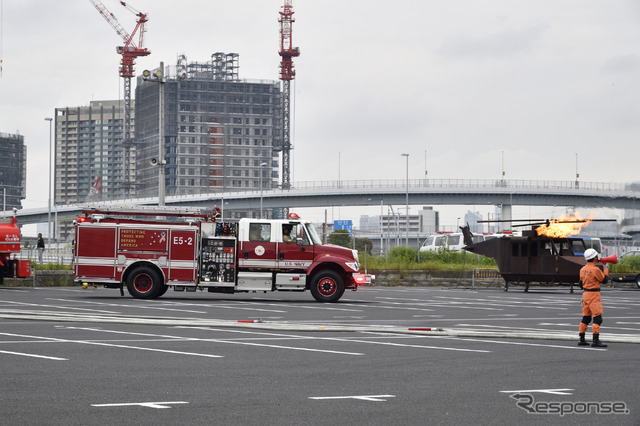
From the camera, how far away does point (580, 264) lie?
119ft

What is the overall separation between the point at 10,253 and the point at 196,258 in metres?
10.8

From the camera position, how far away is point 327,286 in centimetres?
2780

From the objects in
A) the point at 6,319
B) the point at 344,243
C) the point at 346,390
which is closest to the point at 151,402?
the point at 346,390

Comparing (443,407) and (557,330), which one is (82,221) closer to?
(557,330)

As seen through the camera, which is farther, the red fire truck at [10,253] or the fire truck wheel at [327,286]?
the red fire truck at [10,253]

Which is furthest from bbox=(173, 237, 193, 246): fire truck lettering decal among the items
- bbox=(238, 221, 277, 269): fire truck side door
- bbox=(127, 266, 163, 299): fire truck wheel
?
bbox=(238, 221, 277, 269): fire truck side door

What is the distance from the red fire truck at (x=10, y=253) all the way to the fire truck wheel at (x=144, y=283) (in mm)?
8888

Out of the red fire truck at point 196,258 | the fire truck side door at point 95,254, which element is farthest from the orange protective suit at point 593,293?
the fire truck side door at point 95,254

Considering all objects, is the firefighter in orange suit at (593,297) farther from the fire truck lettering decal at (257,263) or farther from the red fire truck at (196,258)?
the fire truck lettering decal at (257,263)

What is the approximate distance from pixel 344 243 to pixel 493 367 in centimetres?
5185

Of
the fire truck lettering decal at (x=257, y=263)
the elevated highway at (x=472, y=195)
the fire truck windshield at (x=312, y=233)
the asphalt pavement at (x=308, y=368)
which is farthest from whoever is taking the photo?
the elevated highway at (x=472, y=195)

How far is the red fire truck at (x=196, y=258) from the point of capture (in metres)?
27.6

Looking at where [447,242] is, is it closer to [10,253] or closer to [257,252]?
[10,253]

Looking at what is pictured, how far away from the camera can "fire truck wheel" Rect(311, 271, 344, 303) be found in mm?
27672
